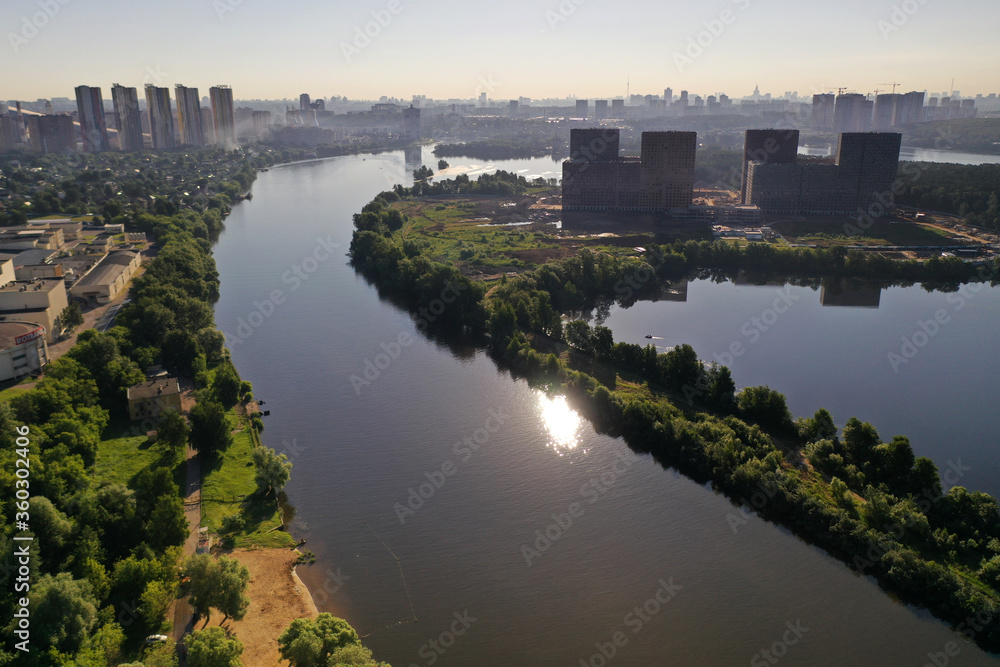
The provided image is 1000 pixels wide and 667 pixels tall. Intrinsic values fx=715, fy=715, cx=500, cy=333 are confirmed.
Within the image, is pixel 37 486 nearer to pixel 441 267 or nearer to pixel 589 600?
pixel 589 600

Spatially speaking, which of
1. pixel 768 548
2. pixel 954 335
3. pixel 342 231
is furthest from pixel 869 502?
pixel 342 231

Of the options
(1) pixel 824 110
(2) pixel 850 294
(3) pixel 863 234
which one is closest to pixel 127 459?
(2) pixel 850 294

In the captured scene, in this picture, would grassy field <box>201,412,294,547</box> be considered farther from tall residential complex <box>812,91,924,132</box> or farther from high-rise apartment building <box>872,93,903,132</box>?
high-rise apartment building <box>872,93,903,132</box>

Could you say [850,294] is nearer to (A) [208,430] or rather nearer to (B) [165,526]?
(A) [208,430]

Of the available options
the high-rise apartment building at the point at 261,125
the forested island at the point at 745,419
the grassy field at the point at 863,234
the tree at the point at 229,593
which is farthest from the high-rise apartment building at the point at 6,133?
the tree at the point at 229,593

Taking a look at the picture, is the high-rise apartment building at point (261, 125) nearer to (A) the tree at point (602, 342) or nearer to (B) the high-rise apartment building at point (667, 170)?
(B) the high-rise apartment building at point (667, 170)

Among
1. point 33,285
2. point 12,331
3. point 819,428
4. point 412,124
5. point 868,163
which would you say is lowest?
point 819,428
